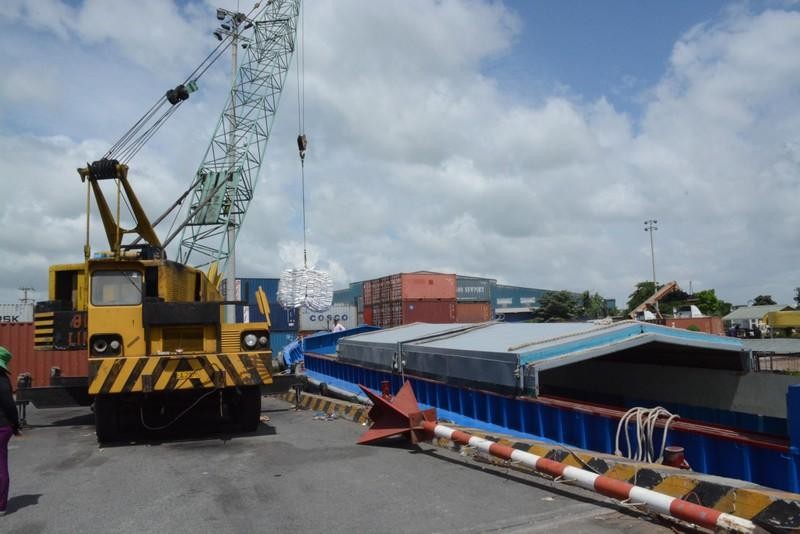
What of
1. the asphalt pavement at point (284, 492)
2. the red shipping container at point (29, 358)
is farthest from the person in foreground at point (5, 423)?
the red shipping container at point (29, 358)

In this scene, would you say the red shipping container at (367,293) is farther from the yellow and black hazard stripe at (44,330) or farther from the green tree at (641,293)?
the green tree at (641,293)

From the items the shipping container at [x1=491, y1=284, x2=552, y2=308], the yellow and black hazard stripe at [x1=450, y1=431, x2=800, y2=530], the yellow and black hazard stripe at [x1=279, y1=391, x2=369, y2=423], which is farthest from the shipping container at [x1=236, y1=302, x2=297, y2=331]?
the shipping container at [x1=491, y1=284, x2=552, y2=308]

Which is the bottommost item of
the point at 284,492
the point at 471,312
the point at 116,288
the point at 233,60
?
the point at 284,492

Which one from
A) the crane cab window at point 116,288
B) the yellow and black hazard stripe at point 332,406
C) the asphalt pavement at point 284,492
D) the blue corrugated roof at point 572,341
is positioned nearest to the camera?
the asphalt pavement at point 284,492

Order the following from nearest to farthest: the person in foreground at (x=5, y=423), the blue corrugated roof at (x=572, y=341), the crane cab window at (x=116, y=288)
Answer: the person in foreground at (x=5, y=423) < the blue corrugated roof at (x=572, y=341) < the crane cab window at (x=116, y=288)

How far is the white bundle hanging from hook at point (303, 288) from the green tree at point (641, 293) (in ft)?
157

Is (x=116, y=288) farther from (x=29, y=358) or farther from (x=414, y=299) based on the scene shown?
(x=414, y=299)

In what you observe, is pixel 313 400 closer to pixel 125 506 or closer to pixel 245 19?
pixel 125 506

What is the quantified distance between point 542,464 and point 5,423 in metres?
5.02

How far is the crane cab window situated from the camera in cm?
859

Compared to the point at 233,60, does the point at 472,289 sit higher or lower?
lower

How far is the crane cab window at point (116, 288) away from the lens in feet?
28.2

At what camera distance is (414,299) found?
32656 millimetres

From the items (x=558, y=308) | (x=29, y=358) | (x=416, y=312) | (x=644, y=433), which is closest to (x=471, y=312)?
(x=416, y=312)
